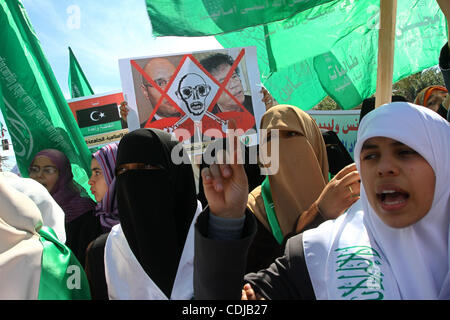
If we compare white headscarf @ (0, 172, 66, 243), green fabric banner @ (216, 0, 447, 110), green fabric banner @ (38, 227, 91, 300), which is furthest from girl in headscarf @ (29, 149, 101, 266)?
green fabric banner @ (216, 0, 447, 110)

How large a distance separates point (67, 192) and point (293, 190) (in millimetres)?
2216

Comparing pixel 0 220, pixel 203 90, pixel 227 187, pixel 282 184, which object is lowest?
pixel 282 184

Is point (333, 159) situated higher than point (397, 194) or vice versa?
point (397, 194)

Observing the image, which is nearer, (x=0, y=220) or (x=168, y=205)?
(x=0, y=220)

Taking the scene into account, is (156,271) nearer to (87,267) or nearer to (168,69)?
(87,267)

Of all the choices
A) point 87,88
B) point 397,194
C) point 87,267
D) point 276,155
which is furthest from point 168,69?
point 87,88

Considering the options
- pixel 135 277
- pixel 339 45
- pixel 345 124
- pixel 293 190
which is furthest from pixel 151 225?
pixel 345 124

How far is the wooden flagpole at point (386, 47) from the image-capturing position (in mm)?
1518

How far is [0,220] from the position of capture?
4.73 feet

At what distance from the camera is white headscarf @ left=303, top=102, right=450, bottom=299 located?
111 centimetres

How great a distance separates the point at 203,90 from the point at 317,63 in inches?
56.3

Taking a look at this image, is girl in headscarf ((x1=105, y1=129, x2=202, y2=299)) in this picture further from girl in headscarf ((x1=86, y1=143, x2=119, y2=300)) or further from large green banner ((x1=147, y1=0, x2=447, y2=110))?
large green banner ((x1=147, y1=0, x2=447, y2=110))

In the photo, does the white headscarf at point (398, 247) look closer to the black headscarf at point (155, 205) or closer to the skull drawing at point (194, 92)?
the black headscarf at point (155, 205)

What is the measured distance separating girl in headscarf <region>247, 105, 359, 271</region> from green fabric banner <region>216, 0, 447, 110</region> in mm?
1111
